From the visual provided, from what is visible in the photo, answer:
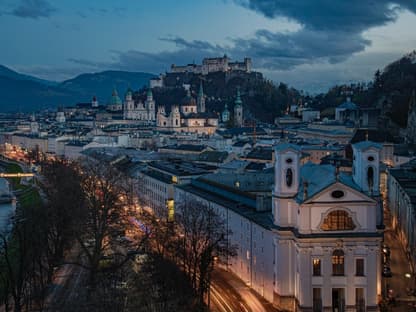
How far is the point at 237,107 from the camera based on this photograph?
137 metres

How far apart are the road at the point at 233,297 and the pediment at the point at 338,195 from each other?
182 inches

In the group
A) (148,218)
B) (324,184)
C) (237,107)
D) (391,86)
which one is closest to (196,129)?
(237,107)

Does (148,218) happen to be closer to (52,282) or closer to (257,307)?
(52,282)

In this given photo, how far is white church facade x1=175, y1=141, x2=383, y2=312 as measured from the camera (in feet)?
86.4

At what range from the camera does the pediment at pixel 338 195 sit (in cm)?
2627

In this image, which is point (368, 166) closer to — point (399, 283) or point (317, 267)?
point (317, 267)

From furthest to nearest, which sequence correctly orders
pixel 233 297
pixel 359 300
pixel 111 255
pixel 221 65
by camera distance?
1. pixel 221 65
2. pixel 111 255
3. pixel 233 297
4. pixel 359 300

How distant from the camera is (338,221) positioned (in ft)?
87.1

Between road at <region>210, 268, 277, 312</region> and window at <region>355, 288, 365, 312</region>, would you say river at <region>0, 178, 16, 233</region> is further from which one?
window at <region>355, 288, 365, 312</region>

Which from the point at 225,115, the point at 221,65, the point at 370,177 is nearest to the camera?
the point at 370,177

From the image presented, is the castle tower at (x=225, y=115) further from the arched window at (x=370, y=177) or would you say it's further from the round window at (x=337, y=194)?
the round window at (x=337, y=194)

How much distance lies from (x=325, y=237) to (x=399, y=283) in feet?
17.9

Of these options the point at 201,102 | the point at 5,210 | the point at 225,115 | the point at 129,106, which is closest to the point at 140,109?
the point at 129,106

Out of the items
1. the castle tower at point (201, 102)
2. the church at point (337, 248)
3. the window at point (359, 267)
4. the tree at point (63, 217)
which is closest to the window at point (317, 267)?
the church at point (337, 248)
